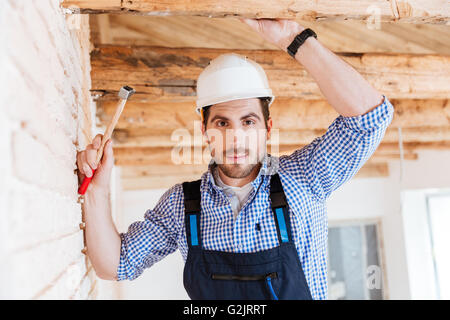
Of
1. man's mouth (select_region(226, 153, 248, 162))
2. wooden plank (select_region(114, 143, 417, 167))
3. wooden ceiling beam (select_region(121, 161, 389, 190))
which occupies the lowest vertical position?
man's mouth (select_region(226, 153, 248, 162))

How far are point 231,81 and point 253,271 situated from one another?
0.64 m

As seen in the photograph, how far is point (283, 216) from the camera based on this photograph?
1.40m

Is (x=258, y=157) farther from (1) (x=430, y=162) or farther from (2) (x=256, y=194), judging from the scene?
(1) (x=430, y=162)

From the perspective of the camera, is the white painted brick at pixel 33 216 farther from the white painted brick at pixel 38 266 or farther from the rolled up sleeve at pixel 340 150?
the rolled up sleeve at pixel 340 150

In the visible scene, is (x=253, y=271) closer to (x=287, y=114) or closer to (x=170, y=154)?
(x=287, y=114)

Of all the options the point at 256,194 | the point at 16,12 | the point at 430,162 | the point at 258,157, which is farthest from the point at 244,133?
the point at 430,162

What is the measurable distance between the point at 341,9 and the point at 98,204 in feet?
3.25

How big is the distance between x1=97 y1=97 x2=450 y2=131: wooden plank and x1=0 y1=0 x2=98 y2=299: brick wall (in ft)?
4.47

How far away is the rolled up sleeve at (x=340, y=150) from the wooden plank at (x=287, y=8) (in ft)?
0.95

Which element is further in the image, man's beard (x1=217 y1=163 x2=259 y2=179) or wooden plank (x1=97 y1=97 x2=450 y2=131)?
wooden plank (x1=97 y1=97 x2=450 y2=131)

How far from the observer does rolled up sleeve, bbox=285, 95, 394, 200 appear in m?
1.28

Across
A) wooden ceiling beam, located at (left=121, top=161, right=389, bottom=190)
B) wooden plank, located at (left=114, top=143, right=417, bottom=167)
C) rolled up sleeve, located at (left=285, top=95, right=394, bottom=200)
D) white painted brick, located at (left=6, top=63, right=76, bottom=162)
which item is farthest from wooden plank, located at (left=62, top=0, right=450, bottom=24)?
wooden ceiling beam, located at (left=121, top=161, right=389, bottom=190)

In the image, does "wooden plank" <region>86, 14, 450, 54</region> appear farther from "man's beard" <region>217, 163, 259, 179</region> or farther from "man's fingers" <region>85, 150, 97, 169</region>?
"man's fingers" <region>85, 150, 97, 169</region>

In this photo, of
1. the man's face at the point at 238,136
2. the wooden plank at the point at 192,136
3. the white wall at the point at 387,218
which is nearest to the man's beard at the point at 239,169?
the man's face at the point at 238,136
